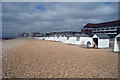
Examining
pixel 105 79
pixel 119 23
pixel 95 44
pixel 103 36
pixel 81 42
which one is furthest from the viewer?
pixel 119 23

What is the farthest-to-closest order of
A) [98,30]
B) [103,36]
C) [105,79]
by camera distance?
[98,30] < [103,36] < [105,79]

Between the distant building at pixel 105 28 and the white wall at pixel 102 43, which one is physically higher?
the distant building at pixel 105 28

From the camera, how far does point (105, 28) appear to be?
6028 centimetres

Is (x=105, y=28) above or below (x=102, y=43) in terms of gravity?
above

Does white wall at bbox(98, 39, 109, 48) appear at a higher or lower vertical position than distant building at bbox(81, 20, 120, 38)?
lower

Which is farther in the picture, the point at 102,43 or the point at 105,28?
the point at 105,28

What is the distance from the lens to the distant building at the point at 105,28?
54.2 meters

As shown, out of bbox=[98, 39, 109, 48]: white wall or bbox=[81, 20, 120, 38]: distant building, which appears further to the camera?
bbox=[81, 20, 120, 38]: distant building

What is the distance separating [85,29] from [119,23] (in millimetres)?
19654

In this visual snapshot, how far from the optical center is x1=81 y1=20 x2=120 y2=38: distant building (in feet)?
178

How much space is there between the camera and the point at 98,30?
6419 cm

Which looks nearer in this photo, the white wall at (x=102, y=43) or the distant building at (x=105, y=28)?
the white wall at (x=102, y=43)

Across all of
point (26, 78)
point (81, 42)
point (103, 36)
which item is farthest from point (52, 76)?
point (81, 42)

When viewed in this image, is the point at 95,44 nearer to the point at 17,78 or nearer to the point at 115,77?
the point at 115,77
